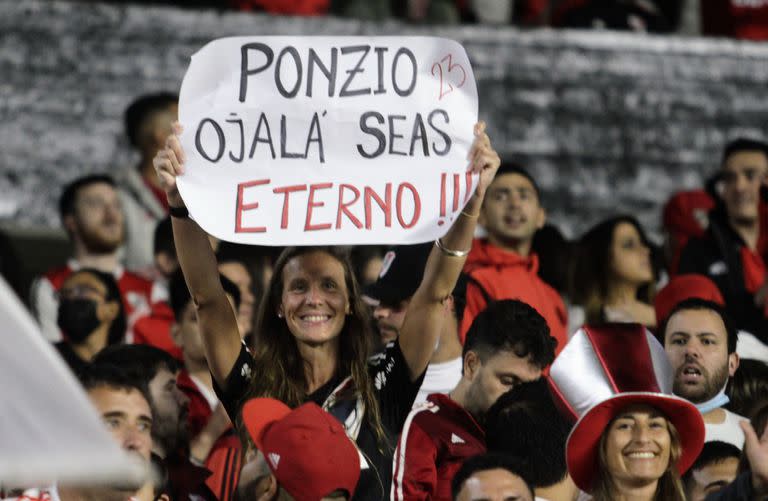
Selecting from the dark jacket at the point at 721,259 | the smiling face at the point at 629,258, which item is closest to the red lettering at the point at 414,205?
the smiling face at the point at 629,258

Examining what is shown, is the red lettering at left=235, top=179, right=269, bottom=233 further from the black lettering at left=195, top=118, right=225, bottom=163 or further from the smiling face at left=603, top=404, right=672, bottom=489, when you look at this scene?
the smiling face at left=603, top=404, right=672, bottom=489

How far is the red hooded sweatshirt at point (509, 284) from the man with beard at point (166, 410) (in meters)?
1.24

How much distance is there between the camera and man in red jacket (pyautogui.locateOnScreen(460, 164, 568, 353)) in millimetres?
6457

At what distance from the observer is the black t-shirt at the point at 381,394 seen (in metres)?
4.45

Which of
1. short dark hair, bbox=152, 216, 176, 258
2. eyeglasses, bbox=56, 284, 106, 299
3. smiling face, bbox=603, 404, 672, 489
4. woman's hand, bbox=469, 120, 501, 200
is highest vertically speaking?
woman's hand, bbox=469, 120, 501, 200

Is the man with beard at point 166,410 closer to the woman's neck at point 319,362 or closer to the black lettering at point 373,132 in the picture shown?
the woman's neck at point 319,362

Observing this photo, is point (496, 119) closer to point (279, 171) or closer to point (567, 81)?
point (567, 81)

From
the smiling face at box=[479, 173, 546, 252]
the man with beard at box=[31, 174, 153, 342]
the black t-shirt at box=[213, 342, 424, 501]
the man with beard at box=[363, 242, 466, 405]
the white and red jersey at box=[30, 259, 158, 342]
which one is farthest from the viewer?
the man with beard at box=[31, 174, 153, 342]

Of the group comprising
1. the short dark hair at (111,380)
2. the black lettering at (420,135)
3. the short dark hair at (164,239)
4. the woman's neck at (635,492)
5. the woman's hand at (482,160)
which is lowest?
the woman's neck at (635,492)

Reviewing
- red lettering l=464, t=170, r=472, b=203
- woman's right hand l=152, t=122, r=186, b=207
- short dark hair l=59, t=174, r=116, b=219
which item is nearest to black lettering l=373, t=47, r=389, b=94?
red lettering l=464, t=170, r=472, b=203

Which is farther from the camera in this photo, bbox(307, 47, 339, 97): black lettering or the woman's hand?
bbox(307, 47, 339, 97): black lettering

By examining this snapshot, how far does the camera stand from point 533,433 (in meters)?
5.03

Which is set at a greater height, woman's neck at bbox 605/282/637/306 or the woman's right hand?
the woman's right hand

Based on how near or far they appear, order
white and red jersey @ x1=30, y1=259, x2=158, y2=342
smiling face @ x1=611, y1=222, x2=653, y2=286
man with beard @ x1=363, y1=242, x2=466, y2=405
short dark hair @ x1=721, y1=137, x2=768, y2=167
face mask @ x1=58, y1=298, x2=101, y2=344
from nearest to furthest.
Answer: man with beard @ x1=363, y1=242, x2=466, y2=405
face mask @ x1=58, y1=298, x2=101, y2=344
white and red jersey @ x1=30, y1=259, x2=158, y2=342
smiling face @ x1=611, y1=222, x2=653, y2=286
short dark hair @ x1=721, y1=137, x2=768, y2=167
